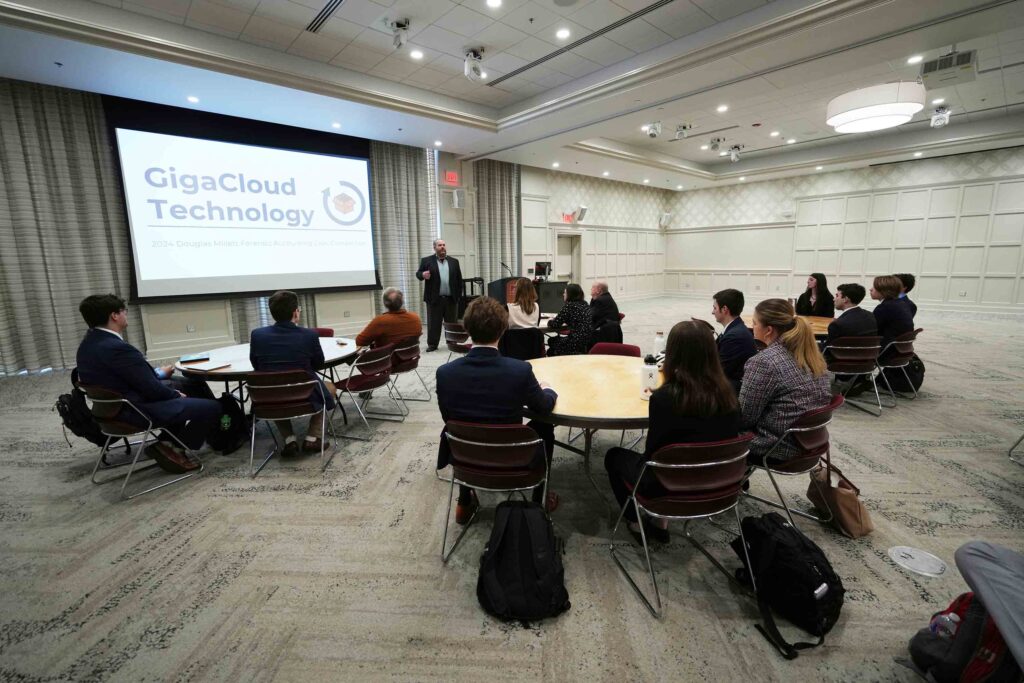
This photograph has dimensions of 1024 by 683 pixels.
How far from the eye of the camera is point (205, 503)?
280 cm

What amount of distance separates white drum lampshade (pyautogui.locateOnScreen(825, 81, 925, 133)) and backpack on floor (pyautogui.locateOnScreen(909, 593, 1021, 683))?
18.0 feet

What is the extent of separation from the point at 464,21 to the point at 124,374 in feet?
14.9

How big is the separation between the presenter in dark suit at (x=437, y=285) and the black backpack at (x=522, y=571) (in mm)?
5566

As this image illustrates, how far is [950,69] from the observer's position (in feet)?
15.8

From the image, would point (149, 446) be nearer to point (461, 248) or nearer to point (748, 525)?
point (748, 525)

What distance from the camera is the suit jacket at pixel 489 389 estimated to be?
208 cm

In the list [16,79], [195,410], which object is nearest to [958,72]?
[195,410]

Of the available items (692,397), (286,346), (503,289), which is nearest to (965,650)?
(692,397)

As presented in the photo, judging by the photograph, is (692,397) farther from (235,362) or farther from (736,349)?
(235,362)

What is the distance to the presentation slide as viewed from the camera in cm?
589

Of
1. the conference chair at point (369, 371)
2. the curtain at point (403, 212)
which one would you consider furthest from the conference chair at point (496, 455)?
the curtain at point (403, 212)

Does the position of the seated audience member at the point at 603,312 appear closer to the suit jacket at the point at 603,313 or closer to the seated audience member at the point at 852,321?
the suit jacket at the point at 603,313

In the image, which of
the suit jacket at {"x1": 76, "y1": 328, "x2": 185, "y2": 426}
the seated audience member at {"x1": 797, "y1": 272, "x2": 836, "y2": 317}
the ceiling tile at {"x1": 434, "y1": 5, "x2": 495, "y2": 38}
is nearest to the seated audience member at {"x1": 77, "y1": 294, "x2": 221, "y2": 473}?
the suit jacket at {"x1": 76, "y1": 328, "x2": 185, "y2": 426}

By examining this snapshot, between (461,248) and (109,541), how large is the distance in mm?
7792
